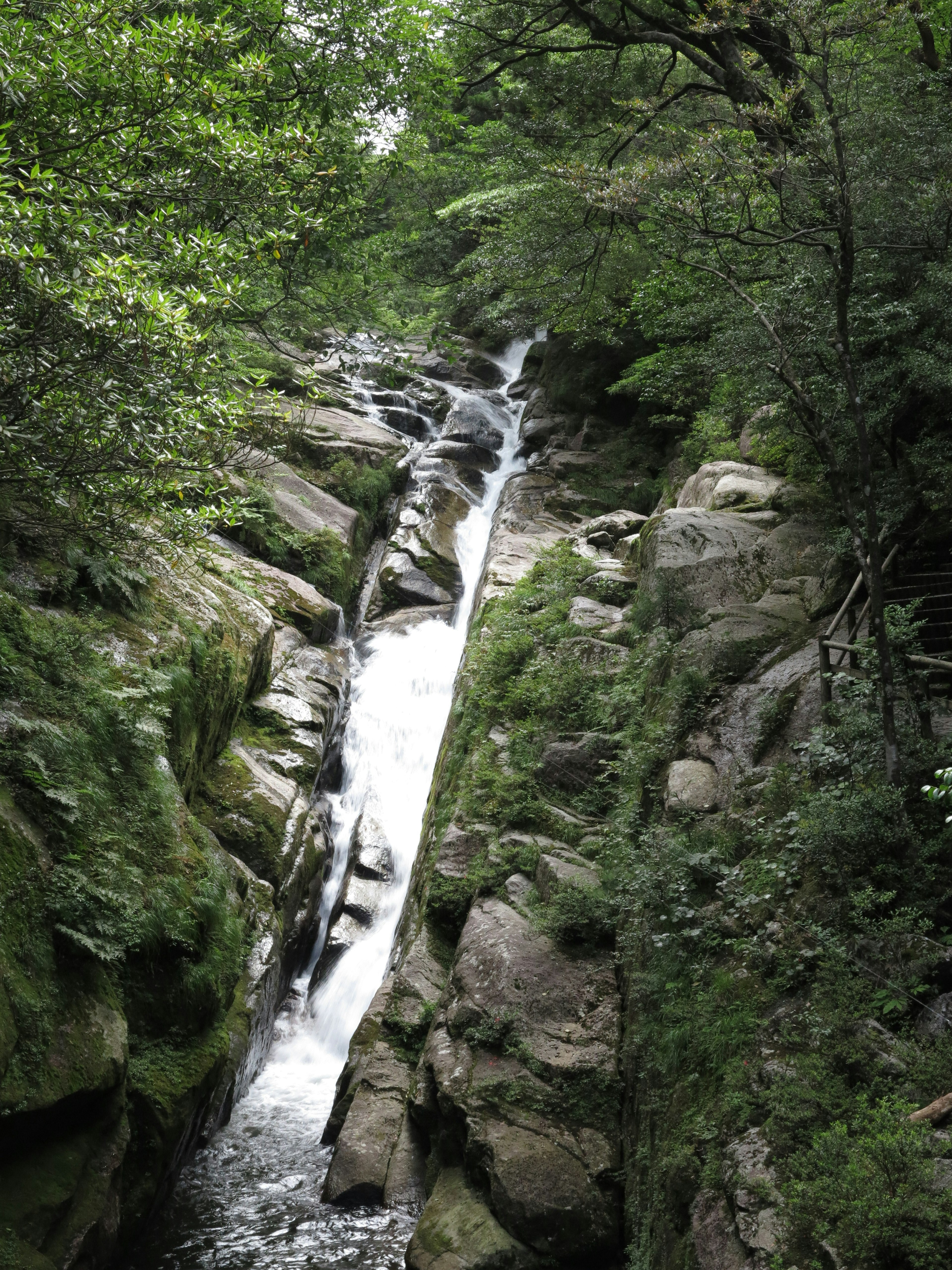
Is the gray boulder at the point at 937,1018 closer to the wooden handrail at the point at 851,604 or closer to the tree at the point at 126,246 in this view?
the wooden handrail at the point at 851,604

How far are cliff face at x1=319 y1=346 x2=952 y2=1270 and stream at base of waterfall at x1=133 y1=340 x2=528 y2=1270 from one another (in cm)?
48

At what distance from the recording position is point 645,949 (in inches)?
289

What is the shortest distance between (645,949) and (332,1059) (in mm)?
5070

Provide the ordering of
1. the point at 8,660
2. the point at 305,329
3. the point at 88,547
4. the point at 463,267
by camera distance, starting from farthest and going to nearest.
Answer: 1. the point at 463,267
2. the point at 305,329
3. the point at 88,547
4. the point at 8,660

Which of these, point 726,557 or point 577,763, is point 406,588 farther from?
point 726,557

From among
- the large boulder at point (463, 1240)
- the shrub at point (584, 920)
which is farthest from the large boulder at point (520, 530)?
the large boulder at point (463, 1240)

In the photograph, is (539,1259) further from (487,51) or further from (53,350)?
(487,51)

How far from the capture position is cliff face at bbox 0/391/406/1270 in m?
5.90

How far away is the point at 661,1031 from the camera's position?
643 cm

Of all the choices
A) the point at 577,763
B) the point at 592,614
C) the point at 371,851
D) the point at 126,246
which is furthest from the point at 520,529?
the point at 126,246

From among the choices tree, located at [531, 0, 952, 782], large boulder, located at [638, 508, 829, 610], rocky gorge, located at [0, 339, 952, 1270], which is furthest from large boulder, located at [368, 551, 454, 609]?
tree, located at [531, 0, 952, 782]

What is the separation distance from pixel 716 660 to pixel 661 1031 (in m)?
4.05

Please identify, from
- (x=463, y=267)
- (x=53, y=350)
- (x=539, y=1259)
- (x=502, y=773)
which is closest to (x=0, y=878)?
(x=53, y=350)

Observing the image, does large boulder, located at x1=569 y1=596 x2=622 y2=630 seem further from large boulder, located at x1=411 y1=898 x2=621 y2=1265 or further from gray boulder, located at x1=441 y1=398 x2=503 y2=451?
gray boulder, located at x1=441 y1=398 x2=503 y2=451
